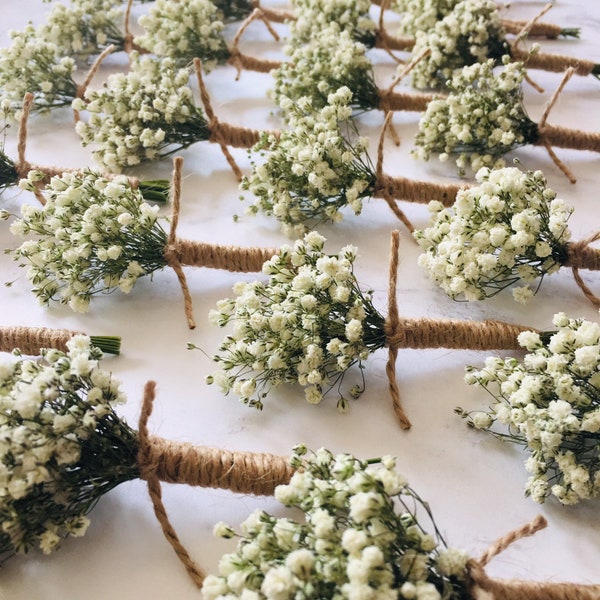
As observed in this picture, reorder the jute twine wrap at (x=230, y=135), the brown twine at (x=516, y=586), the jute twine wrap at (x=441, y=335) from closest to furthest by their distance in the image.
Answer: the brown twine at (x=516, y=586)
the jute twine wrap at (x=441, y=335)
the jute twine wrap at (x=230, y=135)

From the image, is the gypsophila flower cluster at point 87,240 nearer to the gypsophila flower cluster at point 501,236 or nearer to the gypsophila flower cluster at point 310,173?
the gypsophila flower cluster at point 310,173

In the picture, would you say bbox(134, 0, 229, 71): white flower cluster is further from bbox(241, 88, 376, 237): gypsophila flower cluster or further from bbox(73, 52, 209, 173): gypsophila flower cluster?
bbox(241, 88, 376, 237): gypsophila flower cluster

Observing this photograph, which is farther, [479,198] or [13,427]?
[479,198]

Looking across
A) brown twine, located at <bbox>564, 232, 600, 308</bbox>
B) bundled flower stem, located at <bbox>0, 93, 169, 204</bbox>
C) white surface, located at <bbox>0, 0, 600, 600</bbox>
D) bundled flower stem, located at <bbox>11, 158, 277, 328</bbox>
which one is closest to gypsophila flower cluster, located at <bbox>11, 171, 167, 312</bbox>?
bundled flower stem, located at <bbox>11, 158, 277, 328</bbox>

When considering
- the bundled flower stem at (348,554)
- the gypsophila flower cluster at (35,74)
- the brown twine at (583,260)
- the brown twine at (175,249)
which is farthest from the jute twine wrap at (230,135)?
the bundled flower stem at (348,554)

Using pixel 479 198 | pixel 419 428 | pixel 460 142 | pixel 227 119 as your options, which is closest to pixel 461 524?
pixel 419 428

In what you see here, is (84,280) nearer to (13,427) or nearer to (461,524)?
(13,427)

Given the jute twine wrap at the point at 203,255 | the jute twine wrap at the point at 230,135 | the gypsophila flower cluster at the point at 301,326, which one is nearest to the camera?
the gypsophila flower cluster at the point at 301,326
